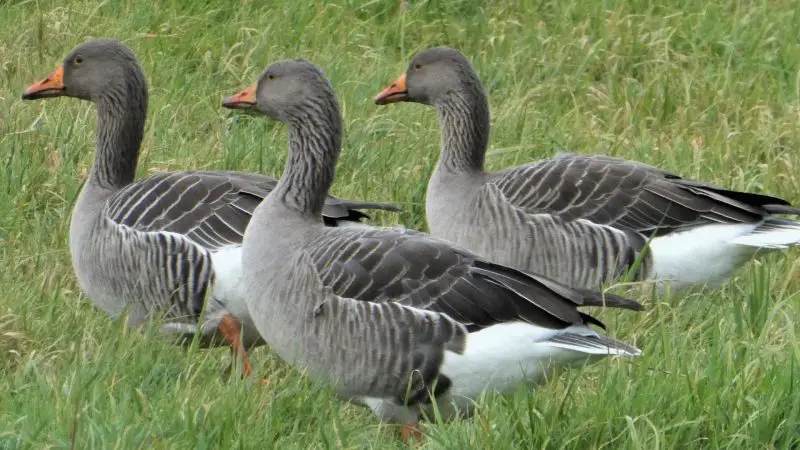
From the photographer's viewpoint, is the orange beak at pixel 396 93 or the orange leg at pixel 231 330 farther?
the orange beak at pixel 396 93

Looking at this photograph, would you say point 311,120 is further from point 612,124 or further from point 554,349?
point 612,124

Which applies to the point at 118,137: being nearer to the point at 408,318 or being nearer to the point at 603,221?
the point at 408,318

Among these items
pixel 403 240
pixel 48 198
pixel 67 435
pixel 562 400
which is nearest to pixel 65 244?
pixel 48 198

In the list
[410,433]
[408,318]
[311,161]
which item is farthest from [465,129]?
[410,433]

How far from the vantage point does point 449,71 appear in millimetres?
7285

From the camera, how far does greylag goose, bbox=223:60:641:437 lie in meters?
5.02

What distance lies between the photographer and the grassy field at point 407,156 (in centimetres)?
439

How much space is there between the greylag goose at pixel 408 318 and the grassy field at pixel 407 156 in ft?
0.50

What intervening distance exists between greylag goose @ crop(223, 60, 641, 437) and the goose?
533 millimetres

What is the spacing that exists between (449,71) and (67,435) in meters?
3.68

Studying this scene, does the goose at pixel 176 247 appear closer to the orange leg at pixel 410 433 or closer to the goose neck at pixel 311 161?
the goose neck at pixel 311 161

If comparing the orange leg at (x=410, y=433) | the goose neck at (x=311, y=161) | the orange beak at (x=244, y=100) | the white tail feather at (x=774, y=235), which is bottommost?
the orange leg at (x=410, y=433)

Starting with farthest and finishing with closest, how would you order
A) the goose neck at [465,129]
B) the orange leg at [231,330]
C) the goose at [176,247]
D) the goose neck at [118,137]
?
the goose neck at [465,129], the goose neck at [118,137], the goose at [176,247], the orange leg at [231,330]

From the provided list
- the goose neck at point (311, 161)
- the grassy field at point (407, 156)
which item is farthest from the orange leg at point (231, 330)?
the goose neck at point (311, 161)
